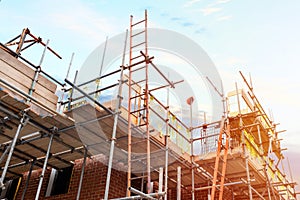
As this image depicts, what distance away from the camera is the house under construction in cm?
748

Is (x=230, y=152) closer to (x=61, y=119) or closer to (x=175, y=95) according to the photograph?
(x=175, y=95)

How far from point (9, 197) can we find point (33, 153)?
12.0 ft

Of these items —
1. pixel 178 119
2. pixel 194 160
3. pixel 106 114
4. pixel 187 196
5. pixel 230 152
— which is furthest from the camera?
pixel 187 196

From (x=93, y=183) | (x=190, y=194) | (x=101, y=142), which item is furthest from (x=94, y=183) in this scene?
(x=190, y=194)

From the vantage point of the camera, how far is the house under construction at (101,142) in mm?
7477

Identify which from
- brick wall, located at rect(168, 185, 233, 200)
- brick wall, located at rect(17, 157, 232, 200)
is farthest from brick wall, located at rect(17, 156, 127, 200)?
brick wall, located at rect(168, 185, 233, 200)

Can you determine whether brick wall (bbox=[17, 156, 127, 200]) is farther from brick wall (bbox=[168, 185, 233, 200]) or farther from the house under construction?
brick wall (bbox=[168, 185, 233, 200])

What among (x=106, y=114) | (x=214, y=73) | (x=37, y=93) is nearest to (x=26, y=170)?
(x=37, y=93)

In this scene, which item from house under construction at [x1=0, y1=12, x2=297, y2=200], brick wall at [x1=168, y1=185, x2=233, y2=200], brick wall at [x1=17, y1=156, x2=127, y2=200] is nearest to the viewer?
house under construction at [x1=0, y1=12, x2=297, y2=200]

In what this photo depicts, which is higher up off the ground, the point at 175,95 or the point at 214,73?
the point at 214,73

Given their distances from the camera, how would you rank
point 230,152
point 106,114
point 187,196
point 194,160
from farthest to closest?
point 187,196, point 194,160, point 230,152, point 106,114

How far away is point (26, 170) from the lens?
11828mm

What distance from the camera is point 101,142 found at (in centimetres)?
932

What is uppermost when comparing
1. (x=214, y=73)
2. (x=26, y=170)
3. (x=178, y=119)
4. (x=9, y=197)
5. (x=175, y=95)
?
(x=214, y=73)
